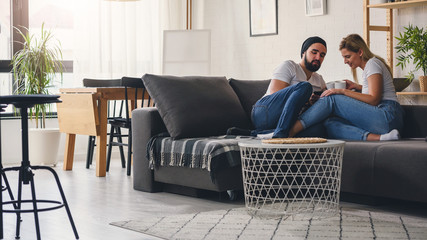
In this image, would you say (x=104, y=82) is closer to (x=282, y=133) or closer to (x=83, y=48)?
(x=83, y=48)

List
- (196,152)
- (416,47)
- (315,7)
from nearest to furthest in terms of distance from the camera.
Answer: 1. (196,152)
2. (416,47)
3. (315,7)

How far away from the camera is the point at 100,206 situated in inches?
140

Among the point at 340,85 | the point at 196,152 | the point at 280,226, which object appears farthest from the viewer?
the point at 340,85

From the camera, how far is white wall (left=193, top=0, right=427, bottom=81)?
18.2 ft

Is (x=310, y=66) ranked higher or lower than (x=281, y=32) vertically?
lower

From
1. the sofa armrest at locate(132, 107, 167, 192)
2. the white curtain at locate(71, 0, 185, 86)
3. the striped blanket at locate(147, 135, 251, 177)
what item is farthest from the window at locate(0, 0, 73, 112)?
the striped blanket at locate(147, 135, 251, 177)

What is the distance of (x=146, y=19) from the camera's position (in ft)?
22.8

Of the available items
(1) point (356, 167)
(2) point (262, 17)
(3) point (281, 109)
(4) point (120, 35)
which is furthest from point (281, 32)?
(1) point (356, 167)

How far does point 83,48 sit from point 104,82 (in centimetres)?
79

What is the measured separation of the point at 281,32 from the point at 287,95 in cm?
274

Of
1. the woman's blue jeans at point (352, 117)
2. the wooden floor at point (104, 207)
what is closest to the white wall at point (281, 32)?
the woman's blue jeans at point (352, 117)

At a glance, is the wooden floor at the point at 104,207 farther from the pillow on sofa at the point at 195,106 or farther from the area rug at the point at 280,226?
the pillow on sofa at the point at 195,106

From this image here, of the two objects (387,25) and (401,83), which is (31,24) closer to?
(387,25)

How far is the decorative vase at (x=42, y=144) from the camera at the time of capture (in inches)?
222
